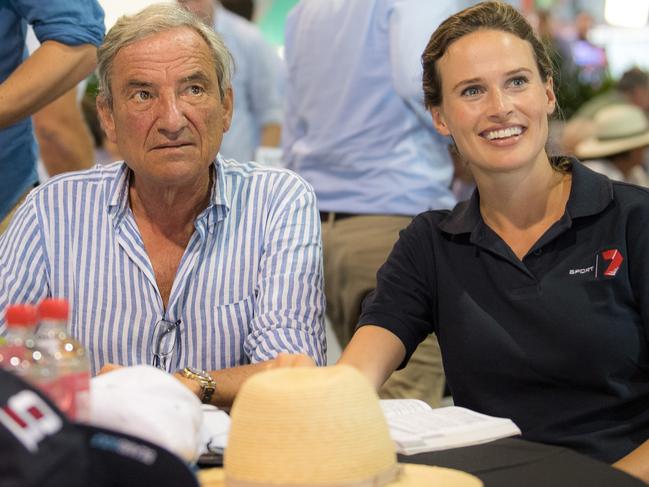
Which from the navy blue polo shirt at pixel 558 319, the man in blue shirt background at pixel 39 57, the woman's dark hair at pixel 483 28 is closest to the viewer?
the navy blue polo shirt at pixel 558 319

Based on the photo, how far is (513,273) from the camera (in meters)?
2.24

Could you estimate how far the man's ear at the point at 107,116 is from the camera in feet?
8.45

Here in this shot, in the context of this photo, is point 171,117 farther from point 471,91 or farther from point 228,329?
point 471,91

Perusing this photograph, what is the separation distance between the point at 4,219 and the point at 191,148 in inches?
35.2

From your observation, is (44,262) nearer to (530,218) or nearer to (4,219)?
(4,219)

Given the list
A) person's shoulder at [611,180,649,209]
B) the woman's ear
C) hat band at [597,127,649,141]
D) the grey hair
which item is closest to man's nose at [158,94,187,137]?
the grey hair

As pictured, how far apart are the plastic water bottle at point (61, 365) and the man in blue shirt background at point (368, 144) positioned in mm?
2386

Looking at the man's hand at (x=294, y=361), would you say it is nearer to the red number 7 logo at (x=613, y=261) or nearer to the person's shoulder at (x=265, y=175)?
the red number 7 logo at (x=613, y=261)

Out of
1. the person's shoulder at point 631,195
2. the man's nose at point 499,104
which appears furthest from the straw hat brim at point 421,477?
the man's nose at point 499,104

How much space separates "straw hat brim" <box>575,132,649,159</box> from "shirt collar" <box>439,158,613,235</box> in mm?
4729

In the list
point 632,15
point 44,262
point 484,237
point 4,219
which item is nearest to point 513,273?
point 484,237

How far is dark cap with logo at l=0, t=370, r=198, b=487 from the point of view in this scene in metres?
1.04

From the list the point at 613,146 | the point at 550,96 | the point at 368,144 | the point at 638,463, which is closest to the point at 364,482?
the point at 638,463

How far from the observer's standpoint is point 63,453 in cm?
107
